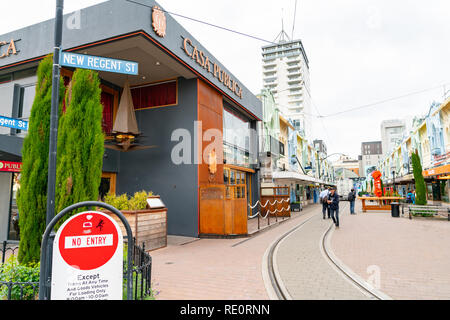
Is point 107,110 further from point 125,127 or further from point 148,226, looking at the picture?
point 148,226

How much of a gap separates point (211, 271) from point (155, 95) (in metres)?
9.33

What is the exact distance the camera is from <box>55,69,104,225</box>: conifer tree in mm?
4535

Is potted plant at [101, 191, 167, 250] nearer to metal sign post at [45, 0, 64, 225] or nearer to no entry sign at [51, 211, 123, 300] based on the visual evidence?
metal sign post at [45, 0, 64, 225]

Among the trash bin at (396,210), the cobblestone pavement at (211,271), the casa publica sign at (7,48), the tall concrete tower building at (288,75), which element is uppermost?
the tall concrete tower building at (288,75)

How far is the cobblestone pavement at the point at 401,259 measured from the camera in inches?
194

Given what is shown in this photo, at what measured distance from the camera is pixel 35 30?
10734 millimetres

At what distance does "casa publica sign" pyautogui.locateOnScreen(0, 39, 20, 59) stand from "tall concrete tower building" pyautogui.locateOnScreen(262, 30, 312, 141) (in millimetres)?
85879

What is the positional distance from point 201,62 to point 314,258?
905 centimetres

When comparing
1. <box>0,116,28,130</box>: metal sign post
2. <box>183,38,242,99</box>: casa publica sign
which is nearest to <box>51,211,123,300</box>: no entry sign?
<box>0,116,28,130</box>: metal sign post

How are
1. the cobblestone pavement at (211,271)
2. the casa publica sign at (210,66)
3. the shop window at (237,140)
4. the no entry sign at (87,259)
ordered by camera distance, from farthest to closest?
the shop window at (237,140) < the casa publica sign at (210,66) < the cobblestone pavement at (211,271) < the no entry sign at (87,259)

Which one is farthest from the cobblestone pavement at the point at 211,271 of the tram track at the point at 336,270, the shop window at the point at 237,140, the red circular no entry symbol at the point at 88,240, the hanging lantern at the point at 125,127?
the shop window at the point at 237,140

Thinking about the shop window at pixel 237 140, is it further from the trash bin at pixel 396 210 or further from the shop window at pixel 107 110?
the trash bin at pixel 396 210

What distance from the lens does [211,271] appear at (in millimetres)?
6219

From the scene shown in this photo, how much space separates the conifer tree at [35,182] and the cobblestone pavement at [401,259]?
18.8ft
